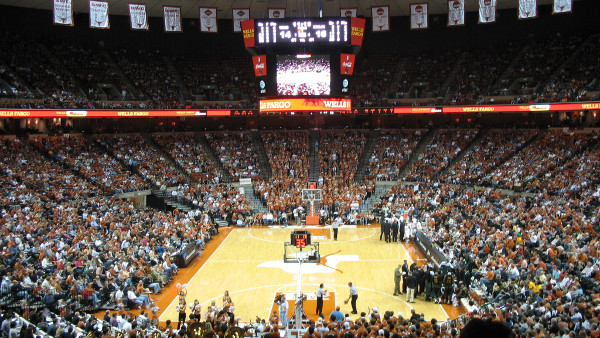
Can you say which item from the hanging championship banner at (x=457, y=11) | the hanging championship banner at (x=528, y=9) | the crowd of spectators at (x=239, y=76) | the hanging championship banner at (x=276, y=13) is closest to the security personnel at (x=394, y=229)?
the crowd of spectators at (x=239, y=76)

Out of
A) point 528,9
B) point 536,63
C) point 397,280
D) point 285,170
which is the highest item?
point 528,9

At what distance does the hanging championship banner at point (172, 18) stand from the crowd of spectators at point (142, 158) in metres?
11.0

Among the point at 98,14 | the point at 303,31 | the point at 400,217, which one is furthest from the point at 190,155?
the point at 400,217

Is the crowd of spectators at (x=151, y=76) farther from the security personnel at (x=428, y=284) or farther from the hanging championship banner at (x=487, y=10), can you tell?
the security personnel at (x=428, y=284)

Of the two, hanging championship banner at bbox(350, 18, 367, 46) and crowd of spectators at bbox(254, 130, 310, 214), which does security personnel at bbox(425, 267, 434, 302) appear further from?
hanging championship banner at bbox(350, 18, 367, 46)

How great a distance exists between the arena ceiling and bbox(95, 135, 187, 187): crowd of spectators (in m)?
10.5

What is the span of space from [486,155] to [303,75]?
14.2 m

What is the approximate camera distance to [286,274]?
75.2 feet

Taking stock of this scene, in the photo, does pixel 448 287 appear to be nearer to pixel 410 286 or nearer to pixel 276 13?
pixel 410 286

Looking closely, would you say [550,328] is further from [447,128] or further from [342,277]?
[447,128]

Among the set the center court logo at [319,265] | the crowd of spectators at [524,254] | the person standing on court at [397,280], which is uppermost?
the crowd of spectators at [524,254]

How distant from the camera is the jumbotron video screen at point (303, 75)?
34500 mm

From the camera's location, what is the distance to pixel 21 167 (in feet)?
104

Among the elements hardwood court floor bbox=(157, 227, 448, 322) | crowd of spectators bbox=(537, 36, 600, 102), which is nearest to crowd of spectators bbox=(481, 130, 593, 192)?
crowd of spectators bbox=(537, 36, 600, 102)
